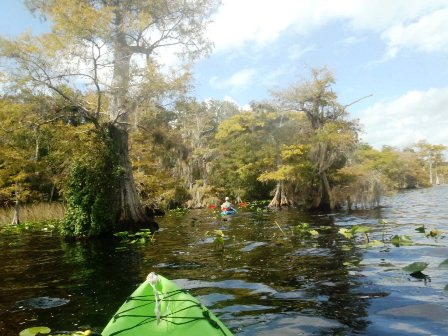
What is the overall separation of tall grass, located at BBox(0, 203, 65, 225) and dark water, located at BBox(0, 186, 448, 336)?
13.2m

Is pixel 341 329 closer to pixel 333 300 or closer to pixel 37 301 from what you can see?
pixel 333 300

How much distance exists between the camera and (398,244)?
9453 millimetres

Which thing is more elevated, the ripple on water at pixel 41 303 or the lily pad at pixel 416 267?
the lily pad at pixel 416 267

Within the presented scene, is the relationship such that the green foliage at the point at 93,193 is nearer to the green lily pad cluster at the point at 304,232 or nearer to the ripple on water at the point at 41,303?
the green lily pad cluster at the point at 304,232

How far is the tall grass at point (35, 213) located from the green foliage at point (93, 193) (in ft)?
34.5

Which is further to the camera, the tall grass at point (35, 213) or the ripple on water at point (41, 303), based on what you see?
the tall grass at point (35, 213)

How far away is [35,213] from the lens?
24.3 metres

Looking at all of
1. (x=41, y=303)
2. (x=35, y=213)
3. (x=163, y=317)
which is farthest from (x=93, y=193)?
(x=35, y=213)

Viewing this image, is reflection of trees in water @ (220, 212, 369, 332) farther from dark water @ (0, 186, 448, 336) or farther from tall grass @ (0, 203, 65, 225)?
tall grass @ (0, 203, 65, 225)

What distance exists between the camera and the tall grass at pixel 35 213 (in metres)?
23.5

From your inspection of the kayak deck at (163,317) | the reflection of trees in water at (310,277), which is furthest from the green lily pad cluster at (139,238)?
the kayak deck at (163,317)

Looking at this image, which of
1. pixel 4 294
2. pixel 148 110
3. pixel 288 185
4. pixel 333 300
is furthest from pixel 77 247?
pixel 288 185

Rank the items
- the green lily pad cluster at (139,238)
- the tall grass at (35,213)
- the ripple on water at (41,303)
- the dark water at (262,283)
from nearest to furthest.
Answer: the dark water at (262,283) → the ripple on water at (41,303) → the green lily pad cluster at (139,238) → the tall grass at (35,213)

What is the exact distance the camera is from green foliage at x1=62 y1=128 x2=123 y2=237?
570 inches
